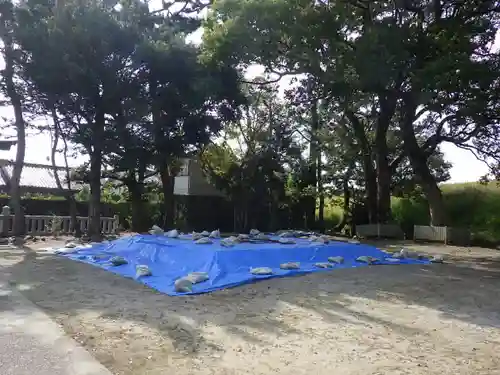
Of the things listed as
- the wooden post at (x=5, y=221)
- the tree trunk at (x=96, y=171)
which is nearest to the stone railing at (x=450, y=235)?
the tree trunk at (x=96, y=171)

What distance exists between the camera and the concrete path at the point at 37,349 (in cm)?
321

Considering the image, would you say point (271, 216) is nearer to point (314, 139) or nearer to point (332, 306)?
point (314, 139)

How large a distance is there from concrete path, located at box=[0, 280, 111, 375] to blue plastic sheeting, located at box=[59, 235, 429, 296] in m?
1.76

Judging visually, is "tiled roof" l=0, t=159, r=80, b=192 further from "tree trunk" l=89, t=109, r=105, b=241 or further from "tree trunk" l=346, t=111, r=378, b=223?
"tree trunk" l=346, t=111, r=378, b=223

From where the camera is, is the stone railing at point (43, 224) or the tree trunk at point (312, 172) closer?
the stone railing at point (43, 224)

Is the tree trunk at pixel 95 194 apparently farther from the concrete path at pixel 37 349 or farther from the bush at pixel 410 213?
the bush at pixel 410 213

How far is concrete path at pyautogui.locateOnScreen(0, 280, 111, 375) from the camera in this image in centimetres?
321

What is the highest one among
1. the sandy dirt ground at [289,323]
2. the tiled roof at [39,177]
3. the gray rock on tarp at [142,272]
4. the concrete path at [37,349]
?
the tiled roof at [39,177]

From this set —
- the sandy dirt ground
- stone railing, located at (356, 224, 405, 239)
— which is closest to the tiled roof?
stone railing, located at (356, 224, 405, 239)

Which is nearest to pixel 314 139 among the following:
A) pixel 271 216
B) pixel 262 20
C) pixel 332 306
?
pixel 271 216

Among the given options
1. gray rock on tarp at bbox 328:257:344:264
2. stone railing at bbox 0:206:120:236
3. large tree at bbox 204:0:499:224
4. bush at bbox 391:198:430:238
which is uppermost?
large tree at bbox 204:0:499:224

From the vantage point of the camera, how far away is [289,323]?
4.57 m

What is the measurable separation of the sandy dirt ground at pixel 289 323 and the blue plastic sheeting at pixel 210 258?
0.33 m

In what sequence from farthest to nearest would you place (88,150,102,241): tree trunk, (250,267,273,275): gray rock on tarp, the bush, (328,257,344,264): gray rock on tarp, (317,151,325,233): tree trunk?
(317,151,325,233): tree trunk
the bush
(88,150,102,241): tree trunk
(328,257,344,264): gray rock on tarp
(250,267,273,275): gray rock on tarp
